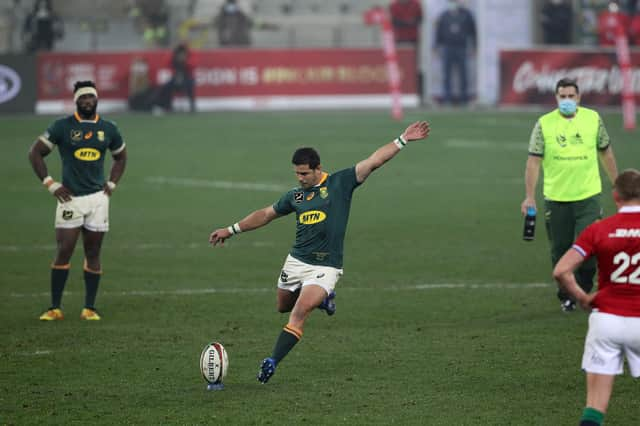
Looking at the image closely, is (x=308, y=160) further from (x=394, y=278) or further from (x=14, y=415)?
(x=394, y=278)

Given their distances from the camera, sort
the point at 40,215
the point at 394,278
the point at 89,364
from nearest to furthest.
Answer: the point at 89,364
the point at 394,278
the point at 40,215

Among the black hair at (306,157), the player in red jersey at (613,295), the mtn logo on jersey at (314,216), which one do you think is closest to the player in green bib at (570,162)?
the mtn logo on jersey at (314,216)

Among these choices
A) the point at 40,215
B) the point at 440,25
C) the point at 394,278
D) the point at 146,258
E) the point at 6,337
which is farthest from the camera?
the point at 440,25

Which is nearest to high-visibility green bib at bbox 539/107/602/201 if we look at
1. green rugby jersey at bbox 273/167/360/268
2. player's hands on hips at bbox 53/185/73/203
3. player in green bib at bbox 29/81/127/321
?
green rugby jersey at bbox 273/167/360/268

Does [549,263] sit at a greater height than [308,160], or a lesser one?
lesser

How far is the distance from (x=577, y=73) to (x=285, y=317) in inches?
1039

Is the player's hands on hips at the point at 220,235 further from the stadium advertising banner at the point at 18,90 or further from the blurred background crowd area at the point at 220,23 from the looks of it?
the blurred background crowd area at the point at 220,23

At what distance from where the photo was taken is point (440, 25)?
1679 inches

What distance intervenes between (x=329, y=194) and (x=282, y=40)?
115ft

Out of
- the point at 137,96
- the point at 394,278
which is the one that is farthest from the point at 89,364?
the point at 137,96

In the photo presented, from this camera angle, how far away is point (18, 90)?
3897 cm

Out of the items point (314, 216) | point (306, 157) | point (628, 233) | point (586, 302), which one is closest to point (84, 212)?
point (314, 216)

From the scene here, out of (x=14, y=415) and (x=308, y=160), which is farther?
(x=308, y=160)

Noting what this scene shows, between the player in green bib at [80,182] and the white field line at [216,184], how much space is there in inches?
424
